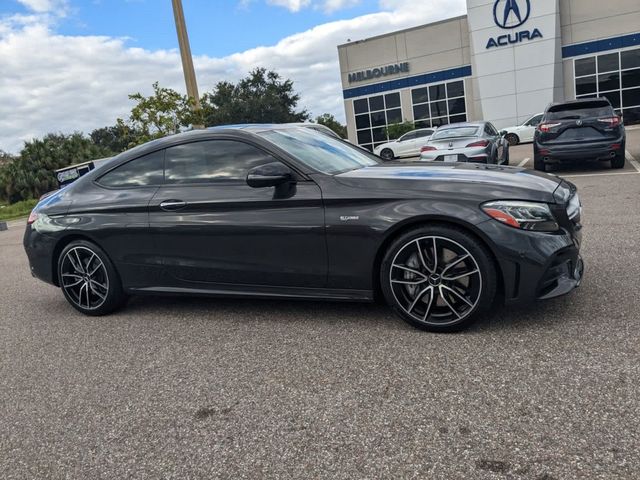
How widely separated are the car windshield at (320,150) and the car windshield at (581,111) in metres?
8.73

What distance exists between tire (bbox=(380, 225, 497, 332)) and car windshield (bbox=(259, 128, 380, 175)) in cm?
86

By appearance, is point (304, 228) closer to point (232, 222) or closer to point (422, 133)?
point (232, 222)

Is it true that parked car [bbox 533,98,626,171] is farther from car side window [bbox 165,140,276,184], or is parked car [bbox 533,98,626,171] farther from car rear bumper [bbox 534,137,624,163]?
car side window [bbox 165,140,276,184]

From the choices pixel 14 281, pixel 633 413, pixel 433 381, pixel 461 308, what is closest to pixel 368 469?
pixel 433 381

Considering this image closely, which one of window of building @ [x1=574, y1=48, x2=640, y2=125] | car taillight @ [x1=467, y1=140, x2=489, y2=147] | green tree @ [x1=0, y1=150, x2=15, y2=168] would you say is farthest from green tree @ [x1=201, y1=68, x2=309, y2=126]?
car taillight @ [x1=467, y1=140, x2=489, y2=147]

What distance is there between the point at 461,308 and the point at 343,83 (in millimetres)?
34524

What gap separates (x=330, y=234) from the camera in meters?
3.83

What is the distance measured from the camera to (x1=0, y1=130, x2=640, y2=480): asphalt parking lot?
94.5 inches

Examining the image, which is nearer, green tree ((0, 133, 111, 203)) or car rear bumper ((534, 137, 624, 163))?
car rear bumper ((534, 137, 624, 163))

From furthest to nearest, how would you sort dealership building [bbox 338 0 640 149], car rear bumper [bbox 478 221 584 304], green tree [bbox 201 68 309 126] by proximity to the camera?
green tree [bbox 201 68 309 126] → dealership building [bbox 338 0 640 149] → car rear bumper [bbox 478 221 584 304]

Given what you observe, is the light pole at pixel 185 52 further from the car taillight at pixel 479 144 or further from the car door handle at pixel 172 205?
the car door handle at pixel 172 205

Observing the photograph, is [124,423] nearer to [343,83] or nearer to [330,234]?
[330,234]

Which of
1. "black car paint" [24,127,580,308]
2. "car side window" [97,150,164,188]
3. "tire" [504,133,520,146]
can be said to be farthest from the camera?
"tire" [504,133,520,146]

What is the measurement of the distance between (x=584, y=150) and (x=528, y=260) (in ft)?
31.9
